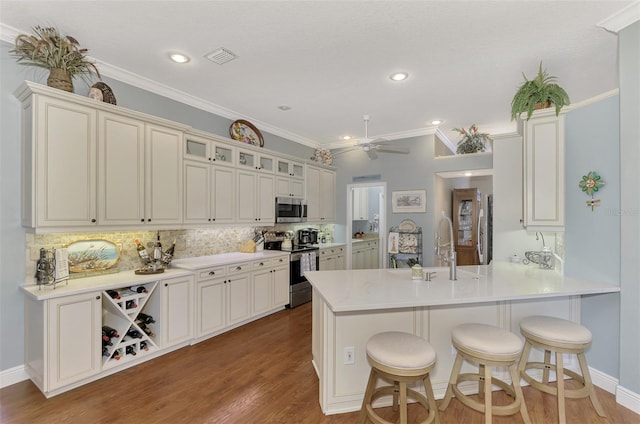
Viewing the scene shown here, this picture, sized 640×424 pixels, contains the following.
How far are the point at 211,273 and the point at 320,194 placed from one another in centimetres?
293

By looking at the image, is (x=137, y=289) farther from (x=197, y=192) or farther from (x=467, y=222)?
(x=467, y=222)

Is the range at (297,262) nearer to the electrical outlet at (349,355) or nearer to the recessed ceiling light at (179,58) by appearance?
the electrical outlet at (349,355)

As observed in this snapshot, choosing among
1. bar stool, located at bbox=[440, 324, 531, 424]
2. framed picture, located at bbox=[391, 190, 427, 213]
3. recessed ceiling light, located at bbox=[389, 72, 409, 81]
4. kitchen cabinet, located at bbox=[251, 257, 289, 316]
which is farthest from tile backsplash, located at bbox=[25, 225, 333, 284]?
bar stool, located at bbox=[440, 324, 531, 424]

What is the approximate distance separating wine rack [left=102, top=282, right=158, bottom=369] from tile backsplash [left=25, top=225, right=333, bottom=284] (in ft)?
1.47

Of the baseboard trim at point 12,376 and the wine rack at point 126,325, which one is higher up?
the wine rack at point 126,325

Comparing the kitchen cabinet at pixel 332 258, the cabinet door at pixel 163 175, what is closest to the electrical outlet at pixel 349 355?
the cabinet door at pixel 163 175

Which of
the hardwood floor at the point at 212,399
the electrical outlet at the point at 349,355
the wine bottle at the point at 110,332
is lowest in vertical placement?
the hardwood floor at the point at 212,399

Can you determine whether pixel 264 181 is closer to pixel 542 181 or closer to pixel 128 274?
pixel 128 274

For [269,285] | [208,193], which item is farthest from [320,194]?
[208,193]

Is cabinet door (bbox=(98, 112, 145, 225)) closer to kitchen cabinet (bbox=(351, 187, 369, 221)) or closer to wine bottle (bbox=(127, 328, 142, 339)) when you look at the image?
wine bottle (bbox=(127, 328, 142, 339))

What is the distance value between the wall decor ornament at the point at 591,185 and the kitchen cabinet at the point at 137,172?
402cm

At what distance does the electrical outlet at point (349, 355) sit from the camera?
7.15 ft

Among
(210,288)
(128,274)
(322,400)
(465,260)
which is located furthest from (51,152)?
(465,260)

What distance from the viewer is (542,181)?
267 cm
